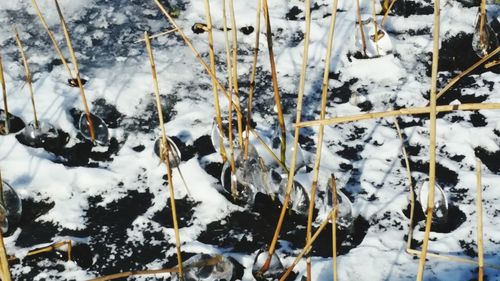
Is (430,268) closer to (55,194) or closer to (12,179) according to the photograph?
(55,194)

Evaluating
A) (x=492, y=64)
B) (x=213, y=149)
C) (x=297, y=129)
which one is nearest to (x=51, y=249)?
(x=213, y=149)

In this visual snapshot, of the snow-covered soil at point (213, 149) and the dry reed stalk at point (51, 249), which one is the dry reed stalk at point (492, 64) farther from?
the dry reed stalk at point (51, 249)

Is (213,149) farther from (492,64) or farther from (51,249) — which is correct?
(492,64)

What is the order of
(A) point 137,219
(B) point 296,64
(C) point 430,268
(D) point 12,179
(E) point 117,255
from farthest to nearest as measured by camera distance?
(B) point 296,64 < (D) point 12,179 < (A) point 137,219 < (E) point 117,255 < (C) point 430,268

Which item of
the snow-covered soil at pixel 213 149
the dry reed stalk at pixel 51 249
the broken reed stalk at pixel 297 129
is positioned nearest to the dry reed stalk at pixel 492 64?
the snow-covered soil at pixel 213 149

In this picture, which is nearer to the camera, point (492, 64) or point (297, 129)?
point (297, 129)

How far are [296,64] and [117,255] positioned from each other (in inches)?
51.3

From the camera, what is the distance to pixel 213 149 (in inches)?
88.8

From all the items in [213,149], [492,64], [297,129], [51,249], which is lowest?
[51,249]

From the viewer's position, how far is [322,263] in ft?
5.74

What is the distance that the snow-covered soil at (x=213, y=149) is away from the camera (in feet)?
6.00

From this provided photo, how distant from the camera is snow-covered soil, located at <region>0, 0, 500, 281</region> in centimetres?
183

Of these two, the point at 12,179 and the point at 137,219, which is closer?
the point at 137,219

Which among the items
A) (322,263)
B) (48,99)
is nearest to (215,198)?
(322,263)
